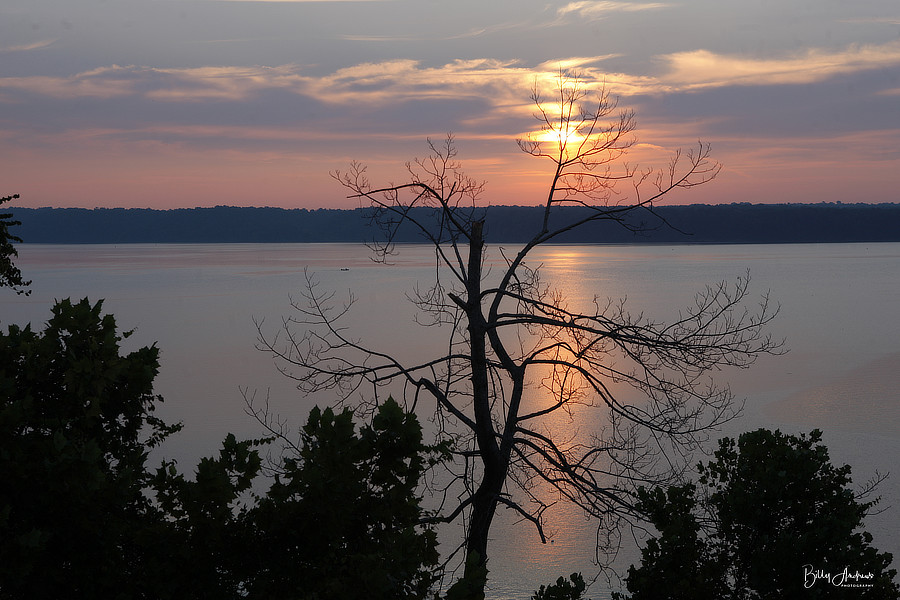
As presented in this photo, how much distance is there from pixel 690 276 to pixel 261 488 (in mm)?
92814

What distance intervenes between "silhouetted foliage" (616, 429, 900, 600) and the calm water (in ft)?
22.9

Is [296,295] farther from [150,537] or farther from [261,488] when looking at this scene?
[150,537]

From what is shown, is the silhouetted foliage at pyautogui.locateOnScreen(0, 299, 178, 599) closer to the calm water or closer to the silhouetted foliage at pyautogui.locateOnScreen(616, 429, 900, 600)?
the silhouetted foliage at pyautogui.locateOnScreen(616, 429, 900, 600)

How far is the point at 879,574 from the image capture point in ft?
26.8

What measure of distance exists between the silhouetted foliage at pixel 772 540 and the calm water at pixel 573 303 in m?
6.97

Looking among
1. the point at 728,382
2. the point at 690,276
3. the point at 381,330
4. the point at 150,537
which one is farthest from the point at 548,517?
the point at 690,276

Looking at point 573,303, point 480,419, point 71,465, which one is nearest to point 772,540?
point 480,419

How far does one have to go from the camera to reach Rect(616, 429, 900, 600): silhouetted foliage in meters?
8.02

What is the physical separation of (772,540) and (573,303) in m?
58.6

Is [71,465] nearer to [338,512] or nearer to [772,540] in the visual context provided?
[338,512]

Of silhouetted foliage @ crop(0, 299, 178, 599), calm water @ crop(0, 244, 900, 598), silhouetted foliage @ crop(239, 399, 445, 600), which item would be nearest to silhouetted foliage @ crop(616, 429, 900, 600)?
silhouetted foliage @ crop(239, 399, 445, 600)

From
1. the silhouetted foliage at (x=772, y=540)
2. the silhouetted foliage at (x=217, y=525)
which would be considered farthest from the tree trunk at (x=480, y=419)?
the silhouetted foliage at (x=217, y=525)

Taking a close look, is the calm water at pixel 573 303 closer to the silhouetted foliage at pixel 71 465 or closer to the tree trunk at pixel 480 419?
the tree trunk at pixel 480 419

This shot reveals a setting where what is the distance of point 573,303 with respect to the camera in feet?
218
